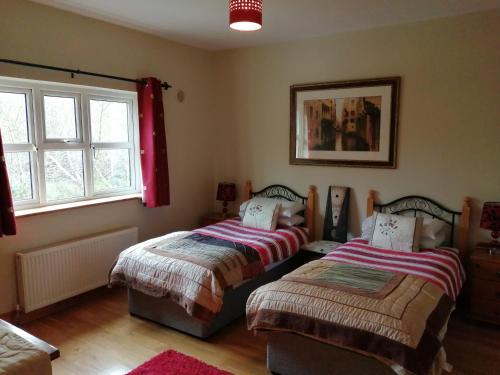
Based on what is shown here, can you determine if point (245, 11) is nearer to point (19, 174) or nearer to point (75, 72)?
point (75, 72)

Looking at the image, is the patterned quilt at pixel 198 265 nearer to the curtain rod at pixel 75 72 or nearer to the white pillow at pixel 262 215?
the white pillow at pixel 262 215

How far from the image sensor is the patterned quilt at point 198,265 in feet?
8.93

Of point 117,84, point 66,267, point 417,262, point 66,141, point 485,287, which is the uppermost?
point 117,84

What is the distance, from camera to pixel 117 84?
3.60 meters

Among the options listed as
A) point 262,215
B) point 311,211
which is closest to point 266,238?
point 262,215

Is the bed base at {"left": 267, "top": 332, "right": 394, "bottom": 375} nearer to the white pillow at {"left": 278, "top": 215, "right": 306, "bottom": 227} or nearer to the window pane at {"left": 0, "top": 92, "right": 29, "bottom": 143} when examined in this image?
the white pillow at {"left": 278, "top": 215, "right": 306, "bottom": 227}

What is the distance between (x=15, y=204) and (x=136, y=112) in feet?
4.60

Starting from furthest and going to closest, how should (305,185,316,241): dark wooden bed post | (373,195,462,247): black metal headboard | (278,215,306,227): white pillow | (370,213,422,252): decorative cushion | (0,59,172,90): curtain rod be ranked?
(305,185,316,241): dark wooden bed post → (278,215,306,227): white pillow → (373,195,462,247): black metal headboard → (370,213,422,252): decorative cushion → (0,59,172,90): curtain rod

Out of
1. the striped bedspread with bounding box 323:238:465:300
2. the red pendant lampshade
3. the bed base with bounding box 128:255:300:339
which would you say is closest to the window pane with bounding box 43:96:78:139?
the bed base with bounding box 128:255:300:339

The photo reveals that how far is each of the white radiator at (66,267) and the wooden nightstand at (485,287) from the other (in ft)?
9.79

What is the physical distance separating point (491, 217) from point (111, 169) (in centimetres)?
335

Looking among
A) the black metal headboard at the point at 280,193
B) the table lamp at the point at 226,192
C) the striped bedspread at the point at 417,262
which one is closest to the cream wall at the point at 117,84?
the table lamp at the point at 226,192

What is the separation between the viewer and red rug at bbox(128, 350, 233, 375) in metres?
2.44

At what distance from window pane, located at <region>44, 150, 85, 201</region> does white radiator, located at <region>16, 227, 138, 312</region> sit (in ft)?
1.46
